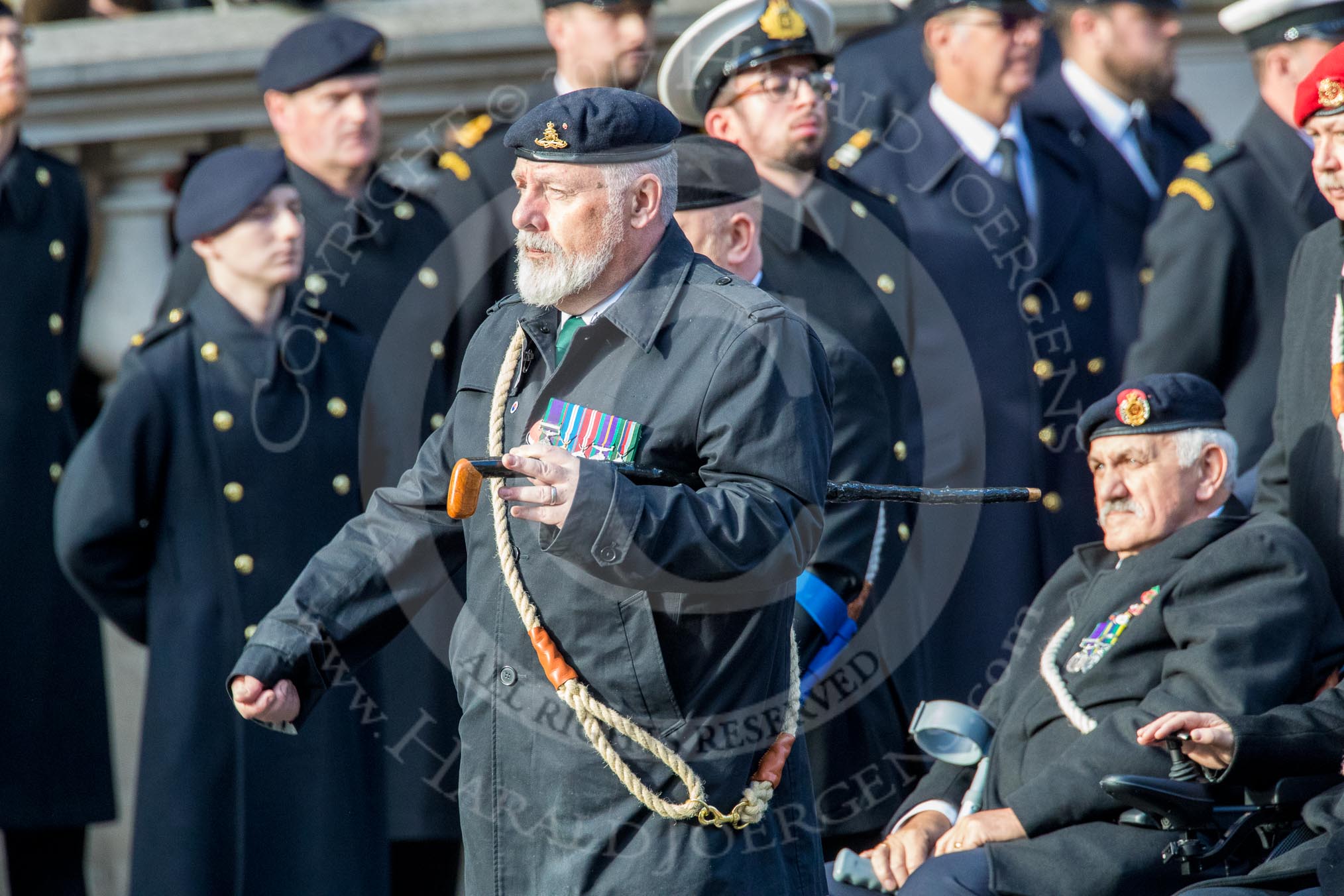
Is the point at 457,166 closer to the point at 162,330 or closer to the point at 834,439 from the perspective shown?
the point at 162,330

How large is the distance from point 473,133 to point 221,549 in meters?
1.56

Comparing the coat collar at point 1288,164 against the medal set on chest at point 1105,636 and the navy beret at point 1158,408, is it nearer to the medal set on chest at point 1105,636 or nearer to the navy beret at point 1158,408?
the navy beret at point 1158,408

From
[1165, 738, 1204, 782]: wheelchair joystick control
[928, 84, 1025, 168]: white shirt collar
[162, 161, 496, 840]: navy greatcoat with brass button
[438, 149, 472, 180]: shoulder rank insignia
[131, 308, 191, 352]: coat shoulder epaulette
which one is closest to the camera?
[1165, 738, 1204, 782]: wheelchair joystick control

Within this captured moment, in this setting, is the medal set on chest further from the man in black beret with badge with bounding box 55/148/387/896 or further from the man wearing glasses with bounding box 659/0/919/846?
the man in black beret with badge with bounding box 55/148/387/896

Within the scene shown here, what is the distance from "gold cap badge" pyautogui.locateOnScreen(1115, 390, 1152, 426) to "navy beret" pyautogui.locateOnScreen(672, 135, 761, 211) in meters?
0.92

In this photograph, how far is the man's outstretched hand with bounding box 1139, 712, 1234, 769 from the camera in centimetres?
411

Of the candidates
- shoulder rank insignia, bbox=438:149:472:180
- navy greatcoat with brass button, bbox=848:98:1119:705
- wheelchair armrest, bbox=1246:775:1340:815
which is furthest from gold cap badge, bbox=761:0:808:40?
wheelchair armrest, bbox=1246:775:1340:815

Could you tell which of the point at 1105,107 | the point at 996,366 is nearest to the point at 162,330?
the point at 996,366

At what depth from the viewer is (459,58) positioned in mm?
7238

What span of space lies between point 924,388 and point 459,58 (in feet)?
7.38

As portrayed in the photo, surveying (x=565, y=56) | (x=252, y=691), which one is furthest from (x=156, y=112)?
(x=252, y=691)

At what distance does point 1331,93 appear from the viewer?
451cm

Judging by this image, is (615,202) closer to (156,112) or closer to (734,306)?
(734,306)

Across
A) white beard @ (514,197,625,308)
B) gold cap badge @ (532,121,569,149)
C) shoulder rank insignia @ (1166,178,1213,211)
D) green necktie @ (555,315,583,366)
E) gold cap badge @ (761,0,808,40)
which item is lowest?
shoulder rank insignia @ (1166,178,1213,211)
